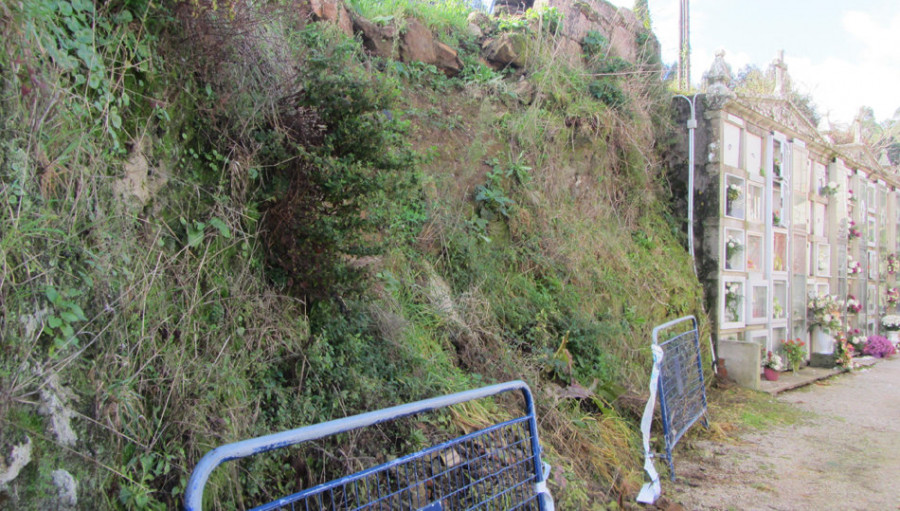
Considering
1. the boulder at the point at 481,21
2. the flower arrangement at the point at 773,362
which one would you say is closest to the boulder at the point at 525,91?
the boulder at the point at 481,21

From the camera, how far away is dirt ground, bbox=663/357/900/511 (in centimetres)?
381

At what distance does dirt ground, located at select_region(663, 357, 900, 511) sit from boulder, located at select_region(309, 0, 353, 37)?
4.52 meters

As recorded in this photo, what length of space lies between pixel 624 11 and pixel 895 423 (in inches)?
250

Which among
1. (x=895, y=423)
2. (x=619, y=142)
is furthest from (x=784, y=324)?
(x=619, y=142)

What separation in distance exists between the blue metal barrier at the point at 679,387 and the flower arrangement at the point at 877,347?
811 centimetres

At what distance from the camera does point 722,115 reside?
7.94 meters

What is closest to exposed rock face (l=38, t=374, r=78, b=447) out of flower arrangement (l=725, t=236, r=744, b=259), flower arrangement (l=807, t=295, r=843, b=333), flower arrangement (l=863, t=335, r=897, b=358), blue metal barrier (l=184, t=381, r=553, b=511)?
blue metal barrier (l=184, t=381, r=553, b=511)

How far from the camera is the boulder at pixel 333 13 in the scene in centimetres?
495

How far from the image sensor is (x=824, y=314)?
948cm

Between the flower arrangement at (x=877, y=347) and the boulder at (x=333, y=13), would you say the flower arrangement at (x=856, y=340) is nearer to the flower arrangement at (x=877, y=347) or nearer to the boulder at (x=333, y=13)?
the flower arrangement at (x=877, y=347)

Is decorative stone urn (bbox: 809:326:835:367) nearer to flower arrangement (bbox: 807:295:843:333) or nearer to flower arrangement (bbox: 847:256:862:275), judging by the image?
flower arrangement (bbox: 807:295:843:333)

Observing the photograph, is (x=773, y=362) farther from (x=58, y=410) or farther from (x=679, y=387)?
(x=58, y=410)

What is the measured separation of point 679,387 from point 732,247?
14.1 ft

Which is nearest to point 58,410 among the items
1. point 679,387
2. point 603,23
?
point 679,387
